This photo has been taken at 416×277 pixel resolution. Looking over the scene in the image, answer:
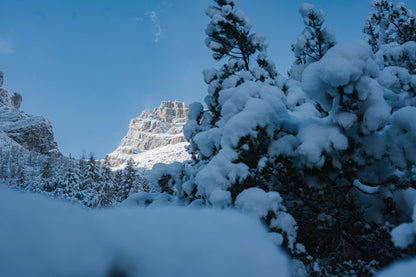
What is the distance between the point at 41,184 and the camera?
19.9 metres

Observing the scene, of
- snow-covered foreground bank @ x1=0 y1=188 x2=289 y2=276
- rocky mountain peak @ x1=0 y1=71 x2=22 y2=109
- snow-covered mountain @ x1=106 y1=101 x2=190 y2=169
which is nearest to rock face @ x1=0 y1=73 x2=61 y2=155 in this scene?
rocky mountain peak @ x1=0 y1=71 x2=22 y2=109

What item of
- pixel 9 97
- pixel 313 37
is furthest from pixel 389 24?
pixel 9 97

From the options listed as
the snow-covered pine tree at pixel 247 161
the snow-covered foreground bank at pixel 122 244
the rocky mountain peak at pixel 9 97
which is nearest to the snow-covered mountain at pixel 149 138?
the rocky mountain peak at pixel 9 97

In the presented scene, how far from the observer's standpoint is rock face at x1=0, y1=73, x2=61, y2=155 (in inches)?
4398

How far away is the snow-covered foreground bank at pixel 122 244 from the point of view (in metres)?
0.57

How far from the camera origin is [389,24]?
1187cm

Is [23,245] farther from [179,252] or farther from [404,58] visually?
[404,58]

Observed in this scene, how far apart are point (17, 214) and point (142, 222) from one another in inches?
13.8

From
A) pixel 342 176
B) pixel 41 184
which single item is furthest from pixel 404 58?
pixel 41 184

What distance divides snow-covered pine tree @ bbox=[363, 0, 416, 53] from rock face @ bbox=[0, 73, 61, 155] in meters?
124

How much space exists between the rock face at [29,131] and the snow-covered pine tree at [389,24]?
406ft

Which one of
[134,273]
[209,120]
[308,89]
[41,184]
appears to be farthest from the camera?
[41,184]

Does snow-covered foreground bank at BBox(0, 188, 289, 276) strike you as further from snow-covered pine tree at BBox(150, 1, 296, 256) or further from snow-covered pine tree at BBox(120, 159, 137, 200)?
snow-covered pine tree at BBox(120, 159, 137, 200)

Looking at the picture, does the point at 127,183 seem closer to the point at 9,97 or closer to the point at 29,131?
the point at 29,131
